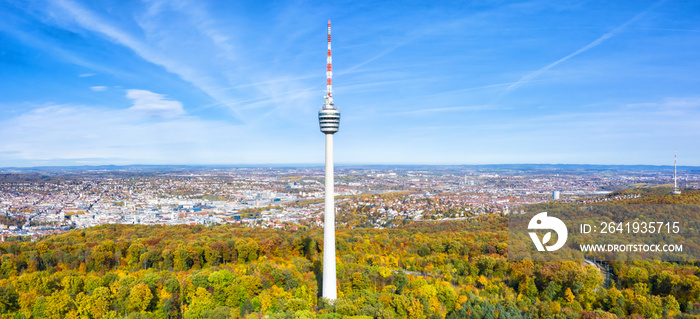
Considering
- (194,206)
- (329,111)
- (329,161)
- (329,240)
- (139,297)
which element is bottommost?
(194,206)

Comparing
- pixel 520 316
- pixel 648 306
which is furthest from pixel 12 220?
pixel 648 306

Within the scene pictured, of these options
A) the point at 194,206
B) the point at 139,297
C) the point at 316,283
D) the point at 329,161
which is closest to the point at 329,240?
the point at 316,283

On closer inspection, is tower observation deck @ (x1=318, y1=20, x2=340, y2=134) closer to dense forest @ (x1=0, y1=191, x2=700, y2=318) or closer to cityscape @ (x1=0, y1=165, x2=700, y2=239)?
dense forest @ (x1=0, y1=191, x2=700, y2=318)

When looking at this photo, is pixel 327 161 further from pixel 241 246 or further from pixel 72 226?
pixel 72 226

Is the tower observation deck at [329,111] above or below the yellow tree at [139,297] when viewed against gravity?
above

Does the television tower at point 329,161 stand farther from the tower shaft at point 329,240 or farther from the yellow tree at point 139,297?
the yellow tree at point 139,297

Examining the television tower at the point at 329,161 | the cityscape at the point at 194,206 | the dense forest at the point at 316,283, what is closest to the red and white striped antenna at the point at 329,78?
the television tower at the point at 329,161

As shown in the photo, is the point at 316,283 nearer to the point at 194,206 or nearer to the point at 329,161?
the point at 329,161

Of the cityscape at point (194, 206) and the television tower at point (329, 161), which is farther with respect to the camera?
the cityscape at point (194, 206)
